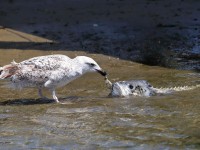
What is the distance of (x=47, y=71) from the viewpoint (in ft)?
27.9

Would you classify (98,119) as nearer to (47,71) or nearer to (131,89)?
(47,71)

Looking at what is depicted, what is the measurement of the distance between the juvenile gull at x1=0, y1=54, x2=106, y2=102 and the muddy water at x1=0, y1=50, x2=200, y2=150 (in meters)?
0.31

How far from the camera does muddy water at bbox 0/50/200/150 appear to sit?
6672 millimetres

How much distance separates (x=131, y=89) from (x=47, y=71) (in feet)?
4.19

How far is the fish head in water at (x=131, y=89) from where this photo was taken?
29.5ft

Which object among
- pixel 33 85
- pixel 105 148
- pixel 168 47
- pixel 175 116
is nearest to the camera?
pixel 105 148

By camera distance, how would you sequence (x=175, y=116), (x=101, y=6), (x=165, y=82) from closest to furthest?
(x=175, y=116), (x=165, y=82), (x=101, y=6)

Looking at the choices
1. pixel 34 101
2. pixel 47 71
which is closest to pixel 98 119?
pixel 47 71

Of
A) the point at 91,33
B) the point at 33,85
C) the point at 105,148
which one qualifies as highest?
the point at 91,33

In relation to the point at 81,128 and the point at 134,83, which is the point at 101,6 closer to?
the point at 134,83

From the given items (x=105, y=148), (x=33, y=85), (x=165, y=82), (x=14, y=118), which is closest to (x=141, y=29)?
(x=165, y=82)

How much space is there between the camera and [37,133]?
23.2 ft

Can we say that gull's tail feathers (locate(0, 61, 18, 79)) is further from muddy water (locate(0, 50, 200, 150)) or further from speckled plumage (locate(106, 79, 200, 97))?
speckled plumage (locate(106, 79, 200, 97))

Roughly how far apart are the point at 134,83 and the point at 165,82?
0.90 m
